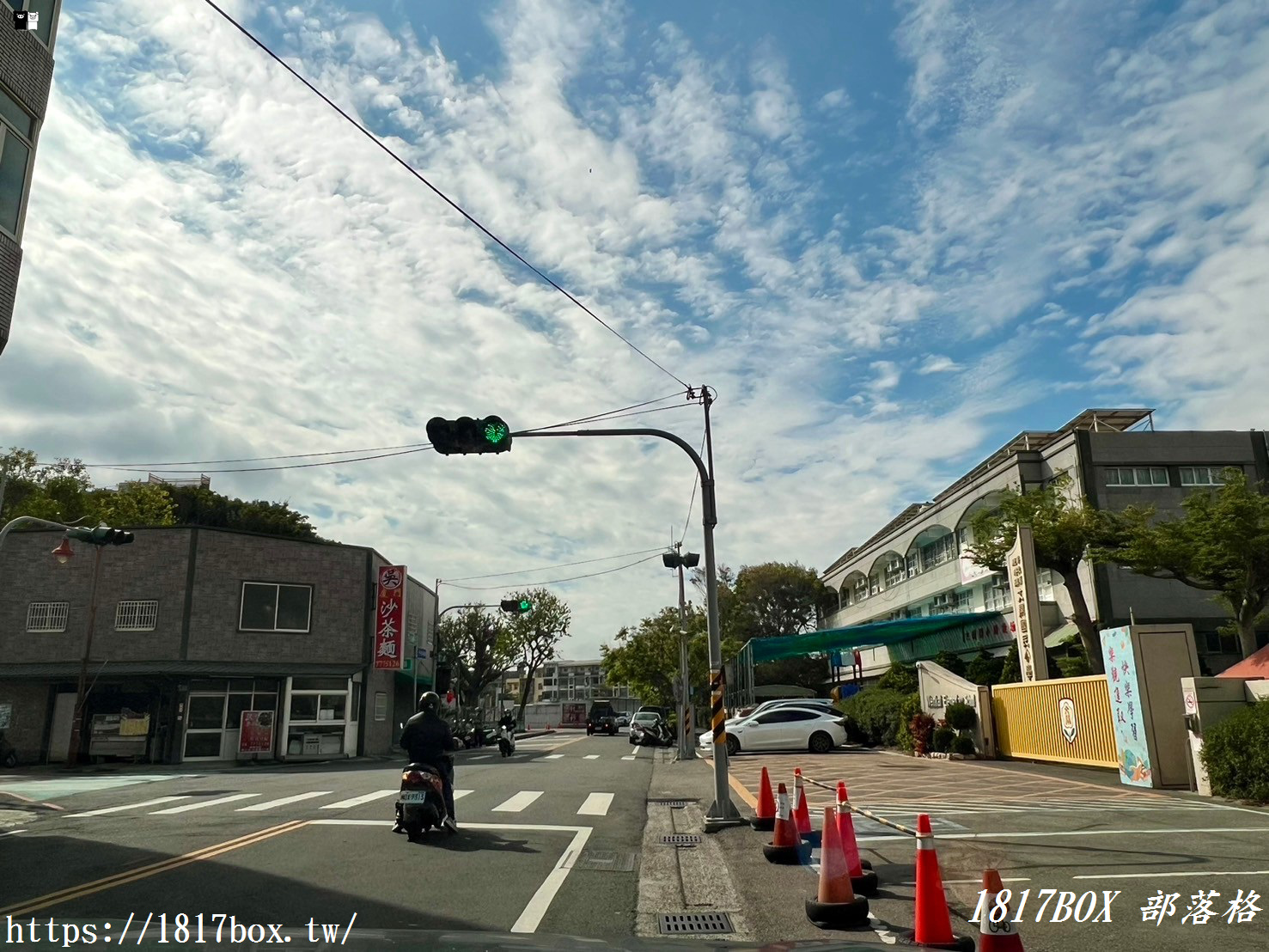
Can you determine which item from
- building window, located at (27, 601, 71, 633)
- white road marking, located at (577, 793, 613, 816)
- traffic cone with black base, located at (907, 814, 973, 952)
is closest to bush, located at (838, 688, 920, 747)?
white road marking, located at (577, 793, 613, 816)

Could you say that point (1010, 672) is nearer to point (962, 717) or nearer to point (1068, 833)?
point (962, 717)

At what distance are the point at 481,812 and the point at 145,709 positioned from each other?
22.2 m

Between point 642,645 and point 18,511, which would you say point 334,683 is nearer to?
point 18,511

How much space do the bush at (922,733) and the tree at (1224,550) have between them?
7220 mm

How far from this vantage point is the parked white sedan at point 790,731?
1137 inches

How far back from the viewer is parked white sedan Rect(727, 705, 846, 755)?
1137 inches

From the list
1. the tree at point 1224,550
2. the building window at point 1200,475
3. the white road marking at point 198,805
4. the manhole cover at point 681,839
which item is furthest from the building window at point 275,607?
the building window at point 1200,475

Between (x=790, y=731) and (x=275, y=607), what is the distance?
18150 millimetres

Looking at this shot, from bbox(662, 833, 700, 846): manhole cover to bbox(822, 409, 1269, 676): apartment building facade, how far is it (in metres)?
26.4

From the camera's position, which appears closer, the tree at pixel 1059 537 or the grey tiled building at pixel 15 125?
the grey tiled building at pixel 15 125

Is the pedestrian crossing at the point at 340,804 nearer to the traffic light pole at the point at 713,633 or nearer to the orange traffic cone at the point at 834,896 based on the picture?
the traffic light pole at the point at 713,633

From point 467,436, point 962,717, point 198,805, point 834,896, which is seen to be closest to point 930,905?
point 834,896

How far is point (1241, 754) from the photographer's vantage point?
13211mm

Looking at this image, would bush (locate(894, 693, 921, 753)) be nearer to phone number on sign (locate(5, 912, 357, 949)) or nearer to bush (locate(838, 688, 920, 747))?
bush (locate(838, 688, 920, 747))
